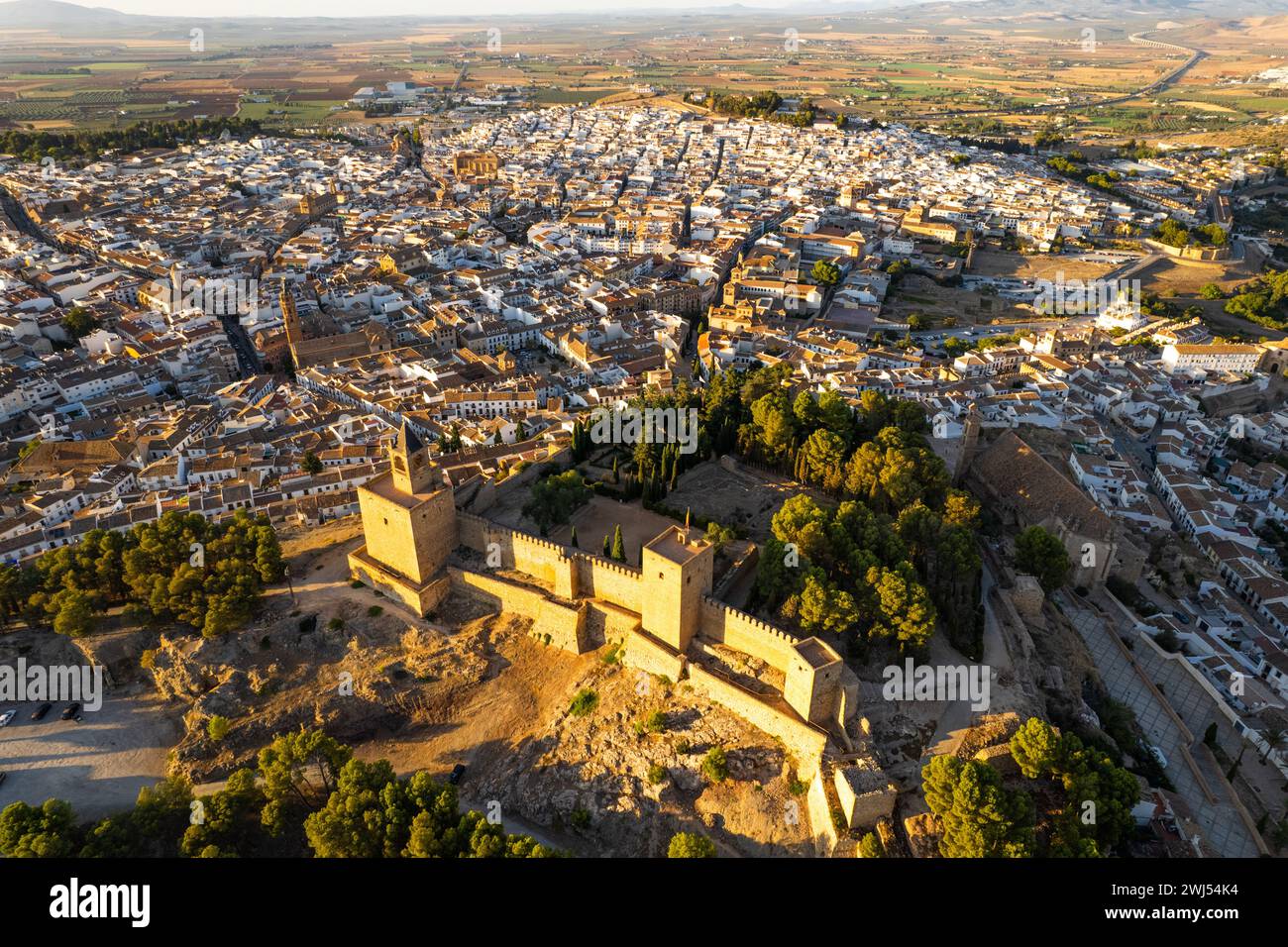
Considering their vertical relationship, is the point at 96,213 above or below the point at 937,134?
below

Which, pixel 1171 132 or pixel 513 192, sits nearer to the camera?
pixel 513 192

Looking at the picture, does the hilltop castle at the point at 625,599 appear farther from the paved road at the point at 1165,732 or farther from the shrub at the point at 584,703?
the paved road at the point at 1165,732

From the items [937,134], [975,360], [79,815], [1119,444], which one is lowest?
[79,815]

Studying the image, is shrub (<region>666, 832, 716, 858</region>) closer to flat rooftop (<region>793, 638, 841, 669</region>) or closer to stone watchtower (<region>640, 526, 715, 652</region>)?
flat rooftop (<region>793, 638, 841, 669</region>)

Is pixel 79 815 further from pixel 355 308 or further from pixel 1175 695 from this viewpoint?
pixel 355 308

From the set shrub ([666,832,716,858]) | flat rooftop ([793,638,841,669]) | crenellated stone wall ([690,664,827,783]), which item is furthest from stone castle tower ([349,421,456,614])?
flat rooftop ([793,638,841,669])

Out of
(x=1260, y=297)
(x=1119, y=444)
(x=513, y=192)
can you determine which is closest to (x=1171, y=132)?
(x=1260, y=297)

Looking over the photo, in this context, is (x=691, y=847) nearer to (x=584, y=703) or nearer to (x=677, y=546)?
(x=584, y=703)
